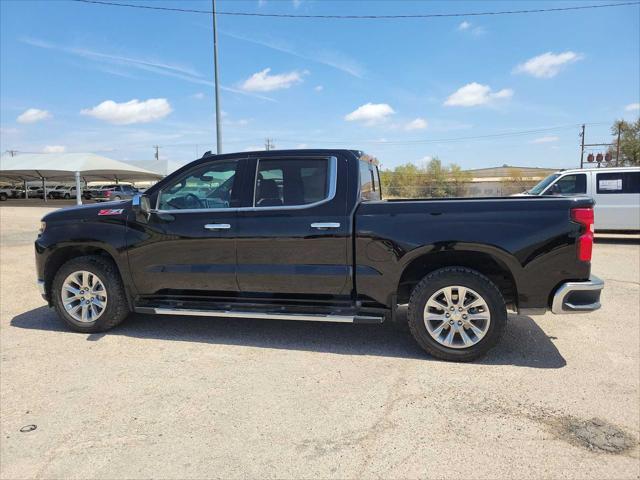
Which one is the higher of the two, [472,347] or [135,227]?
[135,227]

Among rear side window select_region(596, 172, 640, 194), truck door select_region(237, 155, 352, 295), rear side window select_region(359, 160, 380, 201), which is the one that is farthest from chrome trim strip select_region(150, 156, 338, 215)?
rear side window select_region(596, 172, 640, 194)

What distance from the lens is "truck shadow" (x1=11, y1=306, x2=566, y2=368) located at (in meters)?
4.50

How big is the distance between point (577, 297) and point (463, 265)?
38.7 inches

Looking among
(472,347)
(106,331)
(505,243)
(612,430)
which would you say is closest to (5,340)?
(106,331)

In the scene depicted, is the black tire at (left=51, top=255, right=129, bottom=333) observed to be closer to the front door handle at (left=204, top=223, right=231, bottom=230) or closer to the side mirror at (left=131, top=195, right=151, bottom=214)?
the side mirror at (left=131, top=195, right=151, bottom=214)

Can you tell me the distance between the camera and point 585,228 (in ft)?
13.2

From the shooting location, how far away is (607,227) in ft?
39.8

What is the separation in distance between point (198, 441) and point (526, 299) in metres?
2.95

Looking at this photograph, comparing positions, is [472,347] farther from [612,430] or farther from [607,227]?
[607,227]

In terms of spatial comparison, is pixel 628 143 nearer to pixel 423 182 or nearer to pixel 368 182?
pixel 423 182

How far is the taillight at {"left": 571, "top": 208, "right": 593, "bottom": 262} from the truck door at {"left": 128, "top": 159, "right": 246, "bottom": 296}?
3.06 m

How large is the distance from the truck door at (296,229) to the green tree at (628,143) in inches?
2053

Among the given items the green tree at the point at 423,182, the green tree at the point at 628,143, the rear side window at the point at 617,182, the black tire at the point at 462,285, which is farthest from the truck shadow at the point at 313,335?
the green tree at the point at 628,143

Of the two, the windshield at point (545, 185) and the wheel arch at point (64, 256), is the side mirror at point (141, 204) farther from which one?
the windshield at point (545, 185)
